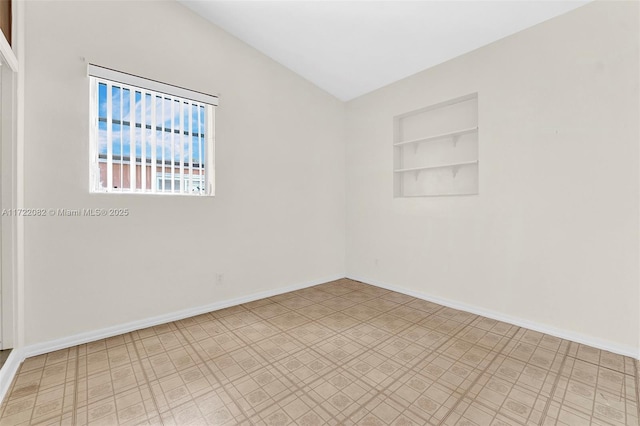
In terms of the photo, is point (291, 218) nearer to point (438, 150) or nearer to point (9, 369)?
point (438, 150)

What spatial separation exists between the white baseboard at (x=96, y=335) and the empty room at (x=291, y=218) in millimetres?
16

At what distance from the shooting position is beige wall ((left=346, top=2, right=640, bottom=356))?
224cm

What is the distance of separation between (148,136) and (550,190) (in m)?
3.83

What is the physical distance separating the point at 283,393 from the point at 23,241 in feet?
7.49

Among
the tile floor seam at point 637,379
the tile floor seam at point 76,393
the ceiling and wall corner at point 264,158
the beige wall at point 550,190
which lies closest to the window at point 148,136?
the ceiling and wall corner at point 264,158

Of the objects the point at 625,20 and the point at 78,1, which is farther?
the point at 78,1

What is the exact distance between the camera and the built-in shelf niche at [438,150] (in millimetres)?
3254

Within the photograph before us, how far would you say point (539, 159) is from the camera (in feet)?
8.64

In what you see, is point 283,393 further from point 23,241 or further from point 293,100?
point 293,100

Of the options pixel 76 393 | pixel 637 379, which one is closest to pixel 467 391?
pixel 637 379

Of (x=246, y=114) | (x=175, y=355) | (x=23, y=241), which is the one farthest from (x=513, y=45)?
(x=23, y=241)

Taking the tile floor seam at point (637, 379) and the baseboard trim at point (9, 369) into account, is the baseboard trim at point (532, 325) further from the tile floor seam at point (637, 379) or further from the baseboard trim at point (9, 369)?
the baseboard trim at point (9, 369)

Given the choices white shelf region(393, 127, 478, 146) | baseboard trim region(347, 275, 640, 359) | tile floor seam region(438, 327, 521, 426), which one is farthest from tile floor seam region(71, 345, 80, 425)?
white shelf region(393, 127, 478, 146)

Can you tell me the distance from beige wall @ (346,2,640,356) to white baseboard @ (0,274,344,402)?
2.26m
